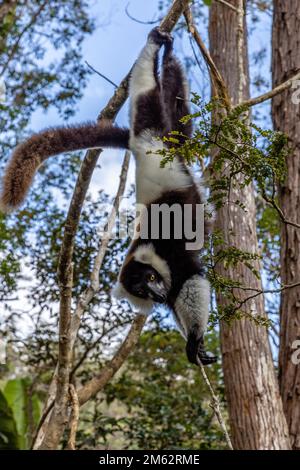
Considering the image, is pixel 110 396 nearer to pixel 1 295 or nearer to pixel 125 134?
pixel 1 295

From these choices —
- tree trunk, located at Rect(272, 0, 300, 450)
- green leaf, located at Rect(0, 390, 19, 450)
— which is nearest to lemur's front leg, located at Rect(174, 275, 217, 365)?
tree trunk, located at Rect(272, 0, 300, 450)

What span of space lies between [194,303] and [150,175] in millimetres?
999

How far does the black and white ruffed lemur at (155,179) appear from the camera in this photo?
4.43m

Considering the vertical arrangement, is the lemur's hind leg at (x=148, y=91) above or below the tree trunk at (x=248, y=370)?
above

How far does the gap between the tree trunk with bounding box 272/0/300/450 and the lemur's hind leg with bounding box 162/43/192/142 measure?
1308 mm

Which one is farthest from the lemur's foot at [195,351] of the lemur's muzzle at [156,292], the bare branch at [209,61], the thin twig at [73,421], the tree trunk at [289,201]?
the bare branch at [209,61]

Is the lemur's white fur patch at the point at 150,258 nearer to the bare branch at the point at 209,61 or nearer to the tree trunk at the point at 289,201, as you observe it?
the bare branch at the point at 209,61

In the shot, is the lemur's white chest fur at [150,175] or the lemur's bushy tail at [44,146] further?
the lemur's white chest fur at [150,175]

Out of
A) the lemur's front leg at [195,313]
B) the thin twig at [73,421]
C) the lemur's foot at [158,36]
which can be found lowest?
the thin twig at [73,421]

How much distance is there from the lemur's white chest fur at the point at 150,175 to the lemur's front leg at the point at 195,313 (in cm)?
72

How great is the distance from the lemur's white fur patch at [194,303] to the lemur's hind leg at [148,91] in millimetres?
1138

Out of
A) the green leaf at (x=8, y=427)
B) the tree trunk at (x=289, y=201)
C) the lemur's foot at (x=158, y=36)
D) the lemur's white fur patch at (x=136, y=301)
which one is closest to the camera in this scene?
the lemur's foot at (x=158, y=36)

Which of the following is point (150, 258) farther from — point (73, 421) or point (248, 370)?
point (248, 370)

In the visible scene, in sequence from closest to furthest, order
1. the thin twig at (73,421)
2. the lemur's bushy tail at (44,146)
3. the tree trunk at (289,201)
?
the lemur's bushy tail at (44,146)
the thin twig at (73,421)
the tree trunk at (289,201)
